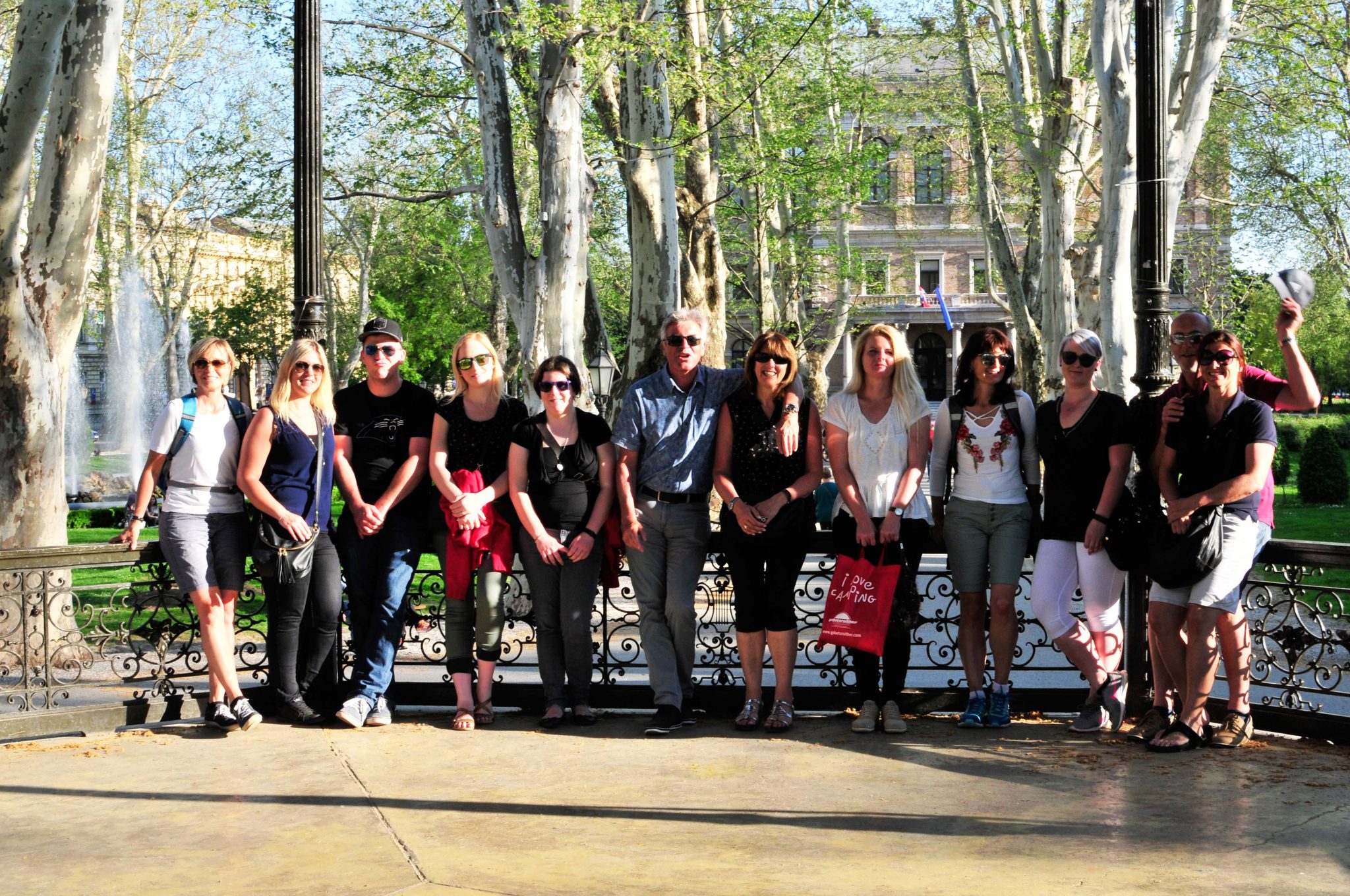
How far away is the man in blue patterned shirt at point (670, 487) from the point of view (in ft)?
23.9

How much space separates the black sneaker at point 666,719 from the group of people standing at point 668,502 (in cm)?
1

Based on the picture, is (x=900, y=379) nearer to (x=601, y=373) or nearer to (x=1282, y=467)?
(x=601, y=373)

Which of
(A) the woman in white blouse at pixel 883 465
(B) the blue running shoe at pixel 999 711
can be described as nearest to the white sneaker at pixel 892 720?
(A) the woman in white blouse at pixel 883 465

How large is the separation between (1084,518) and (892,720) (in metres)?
1.49

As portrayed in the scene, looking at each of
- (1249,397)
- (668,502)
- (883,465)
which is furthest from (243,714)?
(1249,397)

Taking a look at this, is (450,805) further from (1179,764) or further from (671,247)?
(671,247)

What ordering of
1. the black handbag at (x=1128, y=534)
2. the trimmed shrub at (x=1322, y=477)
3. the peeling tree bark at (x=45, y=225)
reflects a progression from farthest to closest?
the trimmed shrub at (x=1322, y=477) < the peeling tree bark at (x=45, y=225) < the black handbag at (x=1128, y=534)

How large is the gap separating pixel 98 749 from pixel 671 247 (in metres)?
10.7

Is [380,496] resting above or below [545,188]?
below

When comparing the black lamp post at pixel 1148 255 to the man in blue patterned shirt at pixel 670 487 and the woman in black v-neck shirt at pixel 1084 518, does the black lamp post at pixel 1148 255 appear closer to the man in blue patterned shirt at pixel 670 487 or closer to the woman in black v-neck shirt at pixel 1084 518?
the woman in black v-neck shirt at pixel 1084 518

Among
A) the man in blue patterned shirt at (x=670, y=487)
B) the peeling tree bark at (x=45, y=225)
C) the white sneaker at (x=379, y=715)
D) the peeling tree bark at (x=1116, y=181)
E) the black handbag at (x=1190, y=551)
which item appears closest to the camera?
the black handbag at (x=1190, y=551)

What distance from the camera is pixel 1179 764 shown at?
646 centimetres

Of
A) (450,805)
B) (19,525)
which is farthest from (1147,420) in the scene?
(19,525)

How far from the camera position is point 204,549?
23.7 feet
